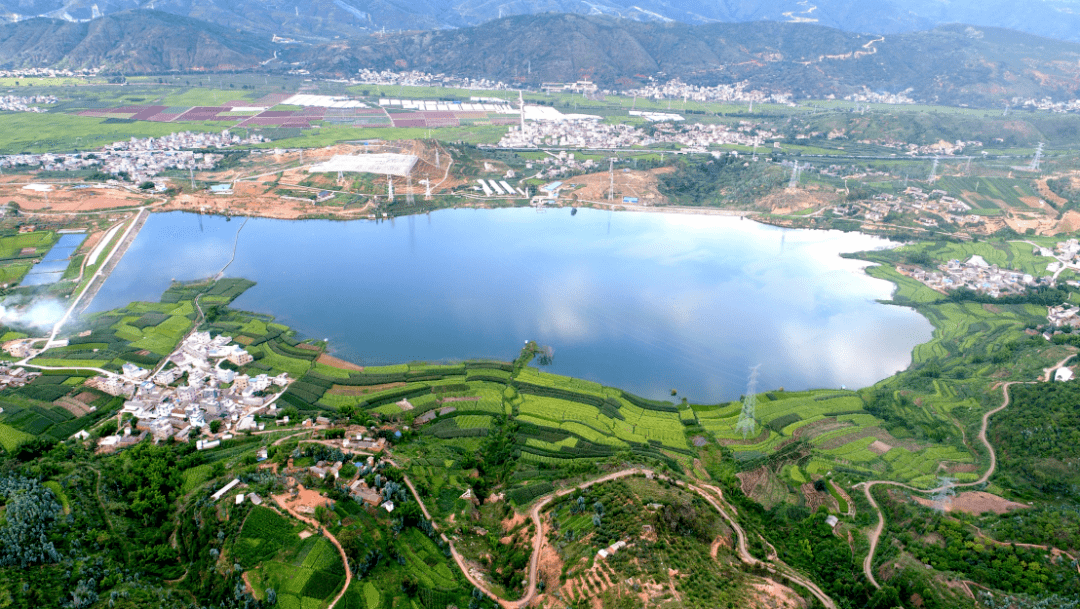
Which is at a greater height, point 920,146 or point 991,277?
point 920,146

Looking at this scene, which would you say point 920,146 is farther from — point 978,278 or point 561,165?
point 561,165

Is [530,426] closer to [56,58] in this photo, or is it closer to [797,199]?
[797,199]

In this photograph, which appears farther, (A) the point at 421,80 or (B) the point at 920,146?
(A) the point at 421,80

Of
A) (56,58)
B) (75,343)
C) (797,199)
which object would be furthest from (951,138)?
(56,58)

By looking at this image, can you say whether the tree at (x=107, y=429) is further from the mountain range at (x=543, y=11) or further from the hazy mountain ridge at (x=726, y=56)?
the mountain range at (x=543, y=11)

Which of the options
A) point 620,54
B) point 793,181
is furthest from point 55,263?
point 620,54

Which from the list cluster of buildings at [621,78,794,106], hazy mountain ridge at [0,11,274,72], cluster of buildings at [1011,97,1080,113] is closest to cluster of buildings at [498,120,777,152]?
cluster of buildings at [621,78,794,106]
